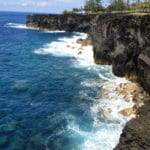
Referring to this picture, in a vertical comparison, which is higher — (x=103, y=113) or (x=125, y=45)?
(x=125, y=45)

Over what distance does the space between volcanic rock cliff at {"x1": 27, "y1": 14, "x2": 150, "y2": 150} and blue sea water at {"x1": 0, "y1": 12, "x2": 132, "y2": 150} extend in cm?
326

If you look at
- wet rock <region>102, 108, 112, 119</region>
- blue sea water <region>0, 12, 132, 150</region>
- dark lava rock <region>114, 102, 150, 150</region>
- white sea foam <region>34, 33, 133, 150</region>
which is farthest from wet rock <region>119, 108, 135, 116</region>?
dark lava rock <region>114, 102, 150, 150</region>

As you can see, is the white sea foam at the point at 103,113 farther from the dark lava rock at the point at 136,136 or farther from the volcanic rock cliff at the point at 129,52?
the dark lava rock at the point at 136,136

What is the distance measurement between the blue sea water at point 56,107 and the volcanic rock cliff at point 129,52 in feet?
10.7

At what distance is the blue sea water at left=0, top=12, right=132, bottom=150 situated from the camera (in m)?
28.5

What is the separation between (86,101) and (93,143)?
38.1 feet

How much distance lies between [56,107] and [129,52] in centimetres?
1884

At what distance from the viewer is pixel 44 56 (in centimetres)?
7150

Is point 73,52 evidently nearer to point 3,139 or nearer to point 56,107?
point 56,107

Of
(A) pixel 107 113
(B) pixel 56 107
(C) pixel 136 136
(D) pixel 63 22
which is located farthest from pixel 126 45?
(D) pixel 63 22

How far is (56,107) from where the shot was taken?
37438 millimetres

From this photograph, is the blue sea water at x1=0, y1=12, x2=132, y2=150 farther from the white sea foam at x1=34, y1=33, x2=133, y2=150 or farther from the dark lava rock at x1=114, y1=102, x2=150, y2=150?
the dark lava rock at x1=114, y1=102, x2=150, y2=150

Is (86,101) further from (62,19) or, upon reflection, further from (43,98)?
(62,19)

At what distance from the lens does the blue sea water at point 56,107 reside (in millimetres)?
28484
